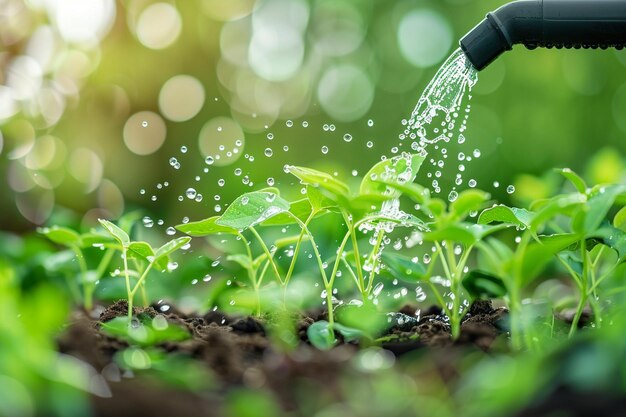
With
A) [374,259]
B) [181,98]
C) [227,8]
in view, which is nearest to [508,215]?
[374,259]

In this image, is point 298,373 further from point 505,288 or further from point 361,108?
point 361,108

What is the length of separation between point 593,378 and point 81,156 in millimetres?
4683

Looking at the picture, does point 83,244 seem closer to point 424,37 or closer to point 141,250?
point 141,250

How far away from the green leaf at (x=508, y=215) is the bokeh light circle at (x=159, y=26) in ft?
15.5

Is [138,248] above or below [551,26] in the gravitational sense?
below

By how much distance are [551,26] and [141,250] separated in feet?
1.88

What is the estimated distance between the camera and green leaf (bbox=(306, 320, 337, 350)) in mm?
766

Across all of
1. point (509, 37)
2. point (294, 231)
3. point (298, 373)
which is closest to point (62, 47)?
point (294, 231)

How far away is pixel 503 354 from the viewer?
0.67m

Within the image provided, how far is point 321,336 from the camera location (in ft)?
2.56

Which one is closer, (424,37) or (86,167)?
(86,167)

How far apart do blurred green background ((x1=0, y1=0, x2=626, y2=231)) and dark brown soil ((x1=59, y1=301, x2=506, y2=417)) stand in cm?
349

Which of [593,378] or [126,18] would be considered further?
[126,18]

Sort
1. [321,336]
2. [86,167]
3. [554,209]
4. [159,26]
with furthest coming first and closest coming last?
[159,26]
[86,167]
[321,336]
[554,209]
